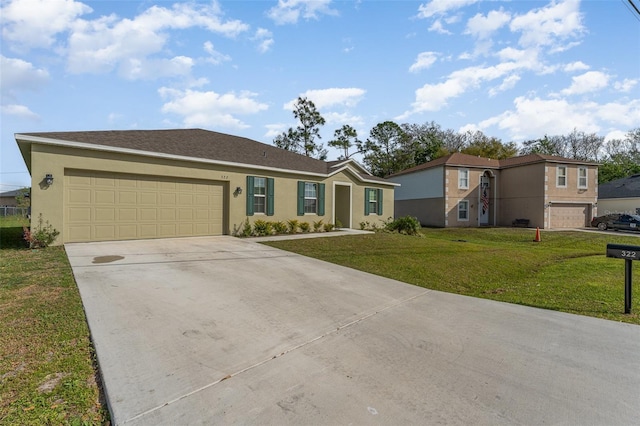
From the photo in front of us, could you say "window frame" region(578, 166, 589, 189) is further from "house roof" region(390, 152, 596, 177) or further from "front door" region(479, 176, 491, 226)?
"front door" region(479, 176, 491, 226)

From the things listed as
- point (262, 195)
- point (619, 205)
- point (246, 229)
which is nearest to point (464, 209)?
point (619, 205)

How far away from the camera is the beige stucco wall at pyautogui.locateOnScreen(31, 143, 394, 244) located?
356 inches

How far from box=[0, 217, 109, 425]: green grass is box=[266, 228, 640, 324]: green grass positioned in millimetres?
5786

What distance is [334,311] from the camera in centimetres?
481

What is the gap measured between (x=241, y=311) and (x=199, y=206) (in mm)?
8515

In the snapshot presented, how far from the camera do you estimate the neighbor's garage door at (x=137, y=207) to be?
9.66 m

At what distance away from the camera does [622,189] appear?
28.3 m

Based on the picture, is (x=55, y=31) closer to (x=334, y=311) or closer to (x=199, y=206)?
(x=199, y=206)

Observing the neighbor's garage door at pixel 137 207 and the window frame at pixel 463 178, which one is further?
the window frame at pixel 463 178

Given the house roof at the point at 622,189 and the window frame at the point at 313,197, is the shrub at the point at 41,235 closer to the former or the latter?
the window frame at the point at 313,197

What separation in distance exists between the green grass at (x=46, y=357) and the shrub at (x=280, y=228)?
8.66 metres

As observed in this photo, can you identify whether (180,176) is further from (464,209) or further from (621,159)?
(621,159)

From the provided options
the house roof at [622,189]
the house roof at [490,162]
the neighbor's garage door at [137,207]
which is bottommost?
the neighbor's garage door at [137,207]

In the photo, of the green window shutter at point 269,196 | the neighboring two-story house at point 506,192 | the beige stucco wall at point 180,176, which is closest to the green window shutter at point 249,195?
the beige stucco wall at point 180,176
